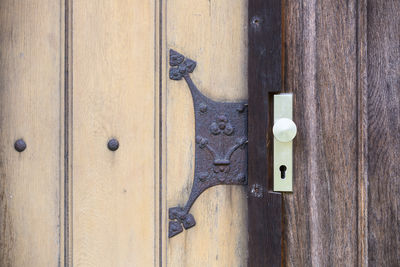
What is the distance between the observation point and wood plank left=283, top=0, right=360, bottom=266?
0.71m

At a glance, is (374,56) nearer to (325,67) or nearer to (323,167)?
(325,67)

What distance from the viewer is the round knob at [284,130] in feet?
2.26

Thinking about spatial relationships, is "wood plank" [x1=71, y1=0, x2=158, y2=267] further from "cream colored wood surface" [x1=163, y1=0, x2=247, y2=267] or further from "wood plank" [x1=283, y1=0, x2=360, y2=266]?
"wood plank" [x1=283, y1=0, x2=360, y2=266]

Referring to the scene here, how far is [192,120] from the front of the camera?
0.78 meters

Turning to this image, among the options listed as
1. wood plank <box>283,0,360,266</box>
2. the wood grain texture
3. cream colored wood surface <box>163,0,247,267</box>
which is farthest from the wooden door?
the wood grain texture

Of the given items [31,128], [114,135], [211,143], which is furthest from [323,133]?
[31,128]

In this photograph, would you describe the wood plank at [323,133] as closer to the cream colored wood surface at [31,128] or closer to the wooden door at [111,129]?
the wooden door at [111,129]

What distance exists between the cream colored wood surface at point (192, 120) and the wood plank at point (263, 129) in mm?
51

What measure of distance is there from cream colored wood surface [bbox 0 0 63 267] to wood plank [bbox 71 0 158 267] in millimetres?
40

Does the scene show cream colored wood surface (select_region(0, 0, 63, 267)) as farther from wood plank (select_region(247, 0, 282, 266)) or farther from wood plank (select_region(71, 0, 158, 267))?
wood plank (select_region(247, 0, 282, 266))

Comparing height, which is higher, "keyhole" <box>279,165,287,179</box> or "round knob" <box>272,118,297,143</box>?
"round knob" <box>272,118,297,143</box>

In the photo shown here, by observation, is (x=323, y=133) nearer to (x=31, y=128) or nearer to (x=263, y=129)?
(x=263, y=129)

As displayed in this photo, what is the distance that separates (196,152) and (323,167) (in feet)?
0.78

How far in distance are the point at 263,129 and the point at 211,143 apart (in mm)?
109
